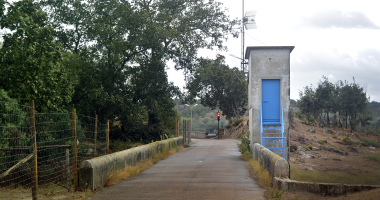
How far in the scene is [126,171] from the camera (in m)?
10.2

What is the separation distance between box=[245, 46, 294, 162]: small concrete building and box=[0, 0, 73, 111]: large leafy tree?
9.39m

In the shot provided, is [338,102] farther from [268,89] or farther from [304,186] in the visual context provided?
[304,186]

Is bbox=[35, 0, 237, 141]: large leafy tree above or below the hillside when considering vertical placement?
above

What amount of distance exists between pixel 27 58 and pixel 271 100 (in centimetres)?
1097

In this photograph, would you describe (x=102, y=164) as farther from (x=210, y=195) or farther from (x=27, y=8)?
(x=27, y=8)

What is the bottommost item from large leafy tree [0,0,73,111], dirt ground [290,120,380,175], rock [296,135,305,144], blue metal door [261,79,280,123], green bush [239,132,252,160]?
dirt ground [290,120,380,175]

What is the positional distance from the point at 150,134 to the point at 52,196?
23.9 metres

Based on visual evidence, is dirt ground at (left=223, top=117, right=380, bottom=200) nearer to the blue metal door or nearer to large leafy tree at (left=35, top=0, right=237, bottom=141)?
the blue metal door

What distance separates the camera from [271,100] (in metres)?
15.1

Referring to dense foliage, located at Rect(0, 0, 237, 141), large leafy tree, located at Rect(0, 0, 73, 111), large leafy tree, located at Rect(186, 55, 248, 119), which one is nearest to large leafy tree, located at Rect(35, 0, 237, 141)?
dense foliage, located at Rect(0, 0, 237, 141)

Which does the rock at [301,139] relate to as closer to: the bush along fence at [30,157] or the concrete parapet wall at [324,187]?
the bush along fence at [30,157]

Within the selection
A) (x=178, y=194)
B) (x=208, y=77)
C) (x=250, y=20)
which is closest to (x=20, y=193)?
(x=178, y=194)

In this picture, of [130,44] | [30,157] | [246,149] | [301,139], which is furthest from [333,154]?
[30,157]

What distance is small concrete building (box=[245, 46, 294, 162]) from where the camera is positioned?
14898 mm
